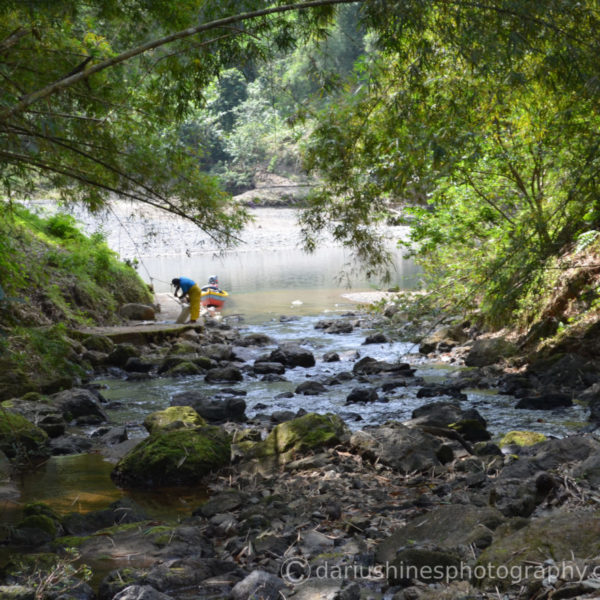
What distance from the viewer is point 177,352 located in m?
13.0

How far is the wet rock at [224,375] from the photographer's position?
36.4ft

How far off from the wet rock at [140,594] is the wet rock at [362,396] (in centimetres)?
576

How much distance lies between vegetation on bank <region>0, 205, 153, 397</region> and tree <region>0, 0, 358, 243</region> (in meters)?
1.39

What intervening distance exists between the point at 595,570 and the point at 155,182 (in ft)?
17.0

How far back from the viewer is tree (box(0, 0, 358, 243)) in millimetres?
6270

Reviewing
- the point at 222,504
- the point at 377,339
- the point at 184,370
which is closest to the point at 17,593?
the point at 222,504

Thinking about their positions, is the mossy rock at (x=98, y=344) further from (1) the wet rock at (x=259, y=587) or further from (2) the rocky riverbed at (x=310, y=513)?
(1) the wet rock at (x=259, y=587)

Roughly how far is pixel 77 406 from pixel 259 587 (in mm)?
5570

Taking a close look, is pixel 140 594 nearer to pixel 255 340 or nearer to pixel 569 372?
pixel 569 372

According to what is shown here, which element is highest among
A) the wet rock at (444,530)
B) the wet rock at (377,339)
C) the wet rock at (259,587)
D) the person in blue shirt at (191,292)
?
the person in blue shirt at (191,292)

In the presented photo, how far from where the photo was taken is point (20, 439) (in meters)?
6.76

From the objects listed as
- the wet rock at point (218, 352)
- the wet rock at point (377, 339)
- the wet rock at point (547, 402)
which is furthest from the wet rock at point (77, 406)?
the wet rock at point (377, 339)

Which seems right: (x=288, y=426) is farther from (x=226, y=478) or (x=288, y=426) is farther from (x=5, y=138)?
(x=5, y=138)

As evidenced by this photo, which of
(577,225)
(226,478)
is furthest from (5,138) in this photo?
(577,225)
